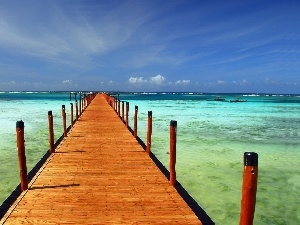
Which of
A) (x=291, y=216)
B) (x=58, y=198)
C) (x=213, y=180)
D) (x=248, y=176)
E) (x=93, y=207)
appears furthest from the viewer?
(x=213, y=180)

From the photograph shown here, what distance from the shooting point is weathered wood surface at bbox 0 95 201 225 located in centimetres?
439

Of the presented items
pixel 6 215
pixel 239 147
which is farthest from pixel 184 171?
pixel 6 215

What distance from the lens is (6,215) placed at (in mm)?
4391

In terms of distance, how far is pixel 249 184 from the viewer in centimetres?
330

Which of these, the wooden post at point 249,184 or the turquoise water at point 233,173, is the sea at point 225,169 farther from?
the wooden post at point 249,184

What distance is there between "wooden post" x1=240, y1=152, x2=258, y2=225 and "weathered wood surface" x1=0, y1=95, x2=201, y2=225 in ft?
4.00

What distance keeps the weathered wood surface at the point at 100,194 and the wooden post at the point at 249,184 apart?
122 centimetres

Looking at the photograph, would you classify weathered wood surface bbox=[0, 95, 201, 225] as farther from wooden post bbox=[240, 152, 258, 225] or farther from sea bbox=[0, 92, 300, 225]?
sea bbox=[0, 92, 300, 225]

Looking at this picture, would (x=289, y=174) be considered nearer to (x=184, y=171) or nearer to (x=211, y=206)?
(x=184, y=171)

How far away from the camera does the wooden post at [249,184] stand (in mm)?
3295

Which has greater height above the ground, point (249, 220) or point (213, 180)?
point (249, 220)

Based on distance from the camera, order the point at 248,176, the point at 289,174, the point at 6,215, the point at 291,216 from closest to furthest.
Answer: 1. the point at 248,176
2. the point at 6,215
3. the point at 291,216
4. the point at 289,174

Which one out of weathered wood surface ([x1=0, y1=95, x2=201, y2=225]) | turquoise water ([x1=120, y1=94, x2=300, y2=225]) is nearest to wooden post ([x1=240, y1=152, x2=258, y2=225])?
weathered wood surface ([x1=0, y1=95, x2=201, y2=225])

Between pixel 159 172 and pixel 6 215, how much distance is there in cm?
347
